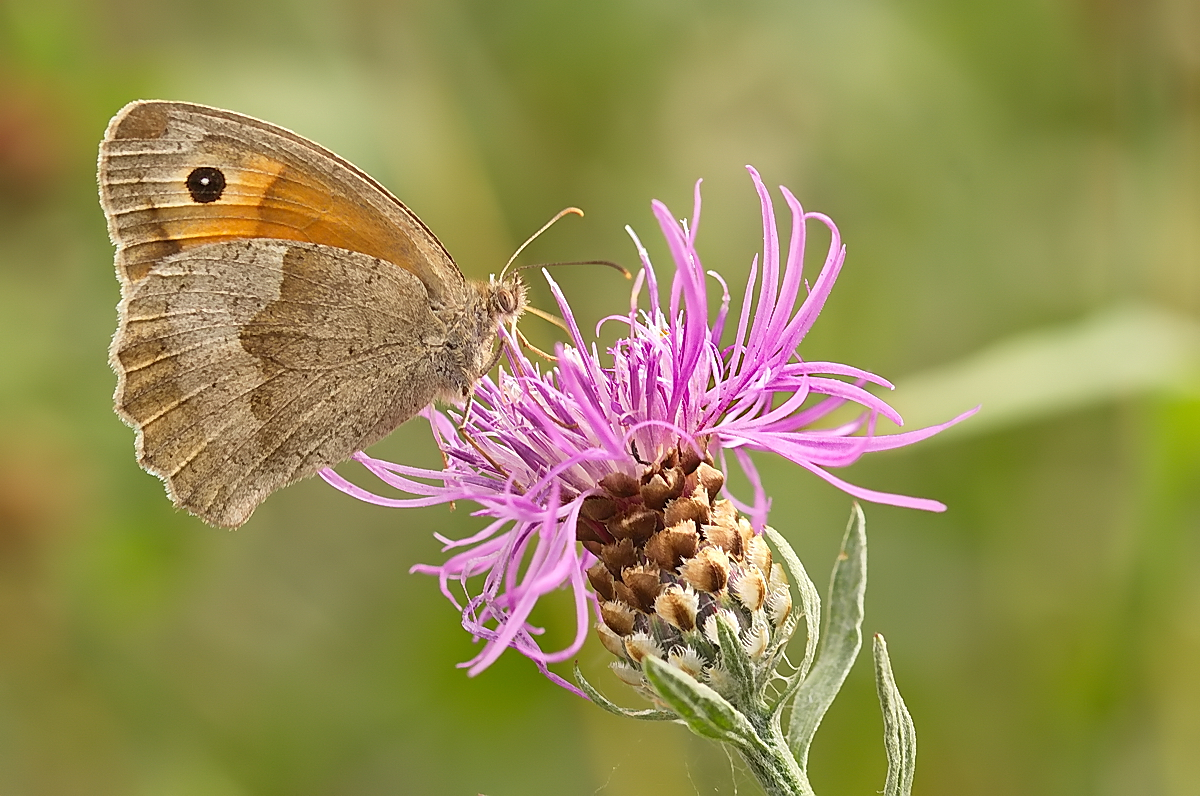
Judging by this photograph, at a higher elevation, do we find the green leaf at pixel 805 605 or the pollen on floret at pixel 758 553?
the pollen on floret at pixel 758 553

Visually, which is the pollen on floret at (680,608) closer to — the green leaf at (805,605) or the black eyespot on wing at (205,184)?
the green leaf at (805,605)

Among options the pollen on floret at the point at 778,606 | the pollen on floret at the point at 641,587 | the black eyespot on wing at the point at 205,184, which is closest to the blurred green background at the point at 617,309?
the pollen on floret at the point at 778,606

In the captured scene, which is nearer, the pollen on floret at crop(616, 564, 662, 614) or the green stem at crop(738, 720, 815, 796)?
the green stem at crop(738, 720, 815, 796)

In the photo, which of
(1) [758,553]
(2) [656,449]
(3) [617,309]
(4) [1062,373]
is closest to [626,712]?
(1) [758,553]

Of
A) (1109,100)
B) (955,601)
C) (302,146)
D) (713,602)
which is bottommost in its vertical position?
(955,601)

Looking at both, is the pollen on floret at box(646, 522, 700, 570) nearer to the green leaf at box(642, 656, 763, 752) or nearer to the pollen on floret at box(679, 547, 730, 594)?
the pollen on floret at box(679, 547, 730, 594)

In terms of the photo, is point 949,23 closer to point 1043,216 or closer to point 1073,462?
point 1043,216

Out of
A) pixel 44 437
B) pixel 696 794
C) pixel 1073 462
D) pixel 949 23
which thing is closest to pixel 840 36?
pixel 949 23

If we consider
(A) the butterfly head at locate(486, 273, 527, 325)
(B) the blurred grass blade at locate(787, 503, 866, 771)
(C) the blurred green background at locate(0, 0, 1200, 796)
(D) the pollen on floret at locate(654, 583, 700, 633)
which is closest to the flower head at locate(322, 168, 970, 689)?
(D) the pollen on floret at locate(654, 583, 700, 633)
